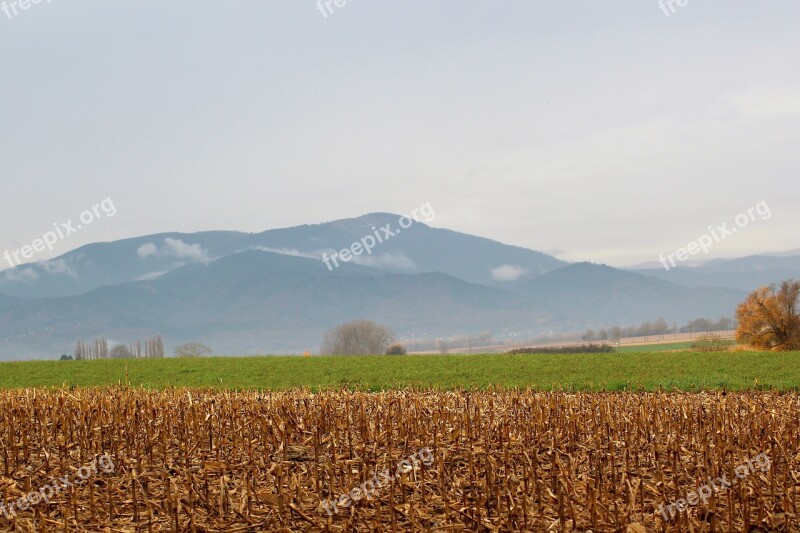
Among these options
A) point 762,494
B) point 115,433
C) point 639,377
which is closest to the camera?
point 762,494

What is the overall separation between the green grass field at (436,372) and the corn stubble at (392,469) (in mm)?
18225

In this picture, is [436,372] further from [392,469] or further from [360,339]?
[360,339]

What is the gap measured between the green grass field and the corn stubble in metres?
18.2

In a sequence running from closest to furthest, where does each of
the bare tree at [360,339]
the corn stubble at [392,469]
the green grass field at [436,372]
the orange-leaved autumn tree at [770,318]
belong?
the corn stubble at [392,469] → the green grass field at [436,372] → the orange-leaved autumn tree at [770,318] → the bare tree at [360,339]

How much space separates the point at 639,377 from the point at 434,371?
37.1 ft

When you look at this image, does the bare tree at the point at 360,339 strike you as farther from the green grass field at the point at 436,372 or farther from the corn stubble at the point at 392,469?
the corn stubble at the point at 392,469

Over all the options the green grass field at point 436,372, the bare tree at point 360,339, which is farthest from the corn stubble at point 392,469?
the bare tree at point 360,339

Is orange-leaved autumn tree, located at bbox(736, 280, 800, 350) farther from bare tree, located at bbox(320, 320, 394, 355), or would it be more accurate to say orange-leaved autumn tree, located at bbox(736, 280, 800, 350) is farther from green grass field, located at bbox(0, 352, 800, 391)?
bare tree, located at bbox(320, 320, 394, 355)

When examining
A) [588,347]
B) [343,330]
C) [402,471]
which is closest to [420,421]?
[402,471]

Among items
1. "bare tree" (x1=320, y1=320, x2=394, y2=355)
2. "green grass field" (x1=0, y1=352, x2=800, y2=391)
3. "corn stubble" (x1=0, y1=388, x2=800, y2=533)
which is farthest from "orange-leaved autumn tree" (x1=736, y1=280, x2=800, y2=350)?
"bare tree" (x1=320, y1=320, x2=394, y2=355)

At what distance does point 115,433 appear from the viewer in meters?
15.7

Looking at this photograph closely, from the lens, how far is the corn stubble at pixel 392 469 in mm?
10586

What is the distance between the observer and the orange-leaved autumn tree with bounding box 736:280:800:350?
7144cm

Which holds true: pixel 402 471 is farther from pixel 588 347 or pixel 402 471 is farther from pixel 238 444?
pixel 588 347
